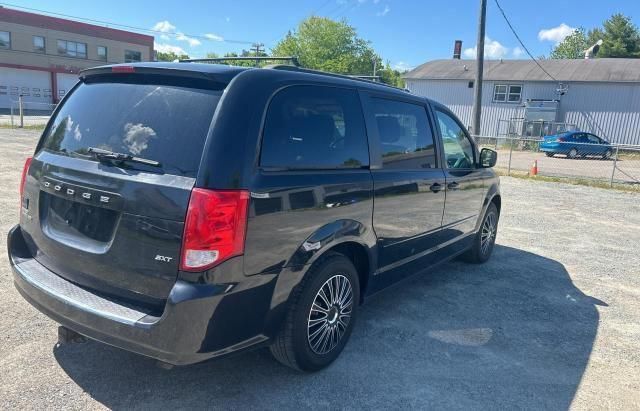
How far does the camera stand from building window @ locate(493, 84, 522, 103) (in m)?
33.6

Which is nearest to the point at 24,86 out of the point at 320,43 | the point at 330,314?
the point at 320,43

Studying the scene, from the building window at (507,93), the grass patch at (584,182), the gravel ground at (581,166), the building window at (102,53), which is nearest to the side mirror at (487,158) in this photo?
the grass patch at (584,182)

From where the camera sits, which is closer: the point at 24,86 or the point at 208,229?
the point at 208,229

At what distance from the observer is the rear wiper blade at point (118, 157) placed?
263 centimetres

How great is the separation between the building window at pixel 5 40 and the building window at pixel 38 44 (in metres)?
1.97

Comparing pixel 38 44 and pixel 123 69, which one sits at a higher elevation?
pixel 38 44

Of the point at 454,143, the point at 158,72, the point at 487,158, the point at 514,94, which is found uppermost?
Result: the point at 514,94

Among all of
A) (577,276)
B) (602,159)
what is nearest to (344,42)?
(602,159)

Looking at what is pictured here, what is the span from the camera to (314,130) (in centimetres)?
316

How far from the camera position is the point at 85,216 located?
9.21 ft

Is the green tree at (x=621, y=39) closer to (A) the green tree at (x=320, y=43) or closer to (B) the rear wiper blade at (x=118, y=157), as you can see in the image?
(A) the green tree at (x=320, y=43)

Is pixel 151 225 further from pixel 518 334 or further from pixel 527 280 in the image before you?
pixel 527 280

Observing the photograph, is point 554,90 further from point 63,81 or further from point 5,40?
point 5,40

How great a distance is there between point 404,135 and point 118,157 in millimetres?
2360
